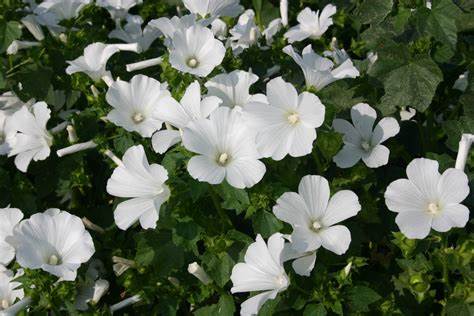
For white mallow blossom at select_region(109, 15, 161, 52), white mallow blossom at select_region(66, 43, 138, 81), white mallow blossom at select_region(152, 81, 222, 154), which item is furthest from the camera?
white mallow blossom at select_region(109, 15, 161, 52)

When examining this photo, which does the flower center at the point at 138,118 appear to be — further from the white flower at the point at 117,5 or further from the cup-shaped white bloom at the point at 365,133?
the white flower at the point at 117,5

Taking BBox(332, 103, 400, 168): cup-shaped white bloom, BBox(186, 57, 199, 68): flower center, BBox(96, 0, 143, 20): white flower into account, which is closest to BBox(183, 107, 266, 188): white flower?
BBox(186, 57, 199, 68): flower center

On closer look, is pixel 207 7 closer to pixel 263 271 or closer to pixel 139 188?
pixel 139 188

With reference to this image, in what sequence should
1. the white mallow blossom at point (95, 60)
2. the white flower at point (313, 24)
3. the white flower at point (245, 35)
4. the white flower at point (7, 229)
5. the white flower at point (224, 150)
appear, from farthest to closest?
the white flower at point (313, 24) < the white flower at point (245, 35) < the white mallow blossom at point (95, 60) < the white flower at point (7, 229) < the white flower at point (224, 150)


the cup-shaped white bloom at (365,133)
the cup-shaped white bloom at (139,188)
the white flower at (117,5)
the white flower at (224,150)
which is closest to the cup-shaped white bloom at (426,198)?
the cup-shaped white bloom at (365,133)

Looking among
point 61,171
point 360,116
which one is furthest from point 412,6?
point 61,171

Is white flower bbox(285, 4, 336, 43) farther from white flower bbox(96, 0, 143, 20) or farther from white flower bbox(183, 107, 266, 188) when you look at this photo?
white flower bbox(183, 107, 266, 188)
